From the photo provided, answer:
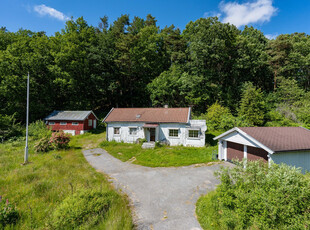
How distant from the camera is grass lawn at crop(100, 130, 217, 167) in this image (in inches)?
518

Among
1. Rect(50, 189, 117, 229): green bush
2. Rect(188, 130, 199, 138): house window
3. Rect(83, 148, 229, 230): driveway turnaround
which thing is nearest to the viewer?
Rect(50, 189, 117, 229): green bush

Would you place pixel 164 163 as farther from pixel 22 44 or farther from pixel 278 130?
pixel 22 44

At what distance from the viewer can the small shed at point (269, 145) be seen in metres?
9.55

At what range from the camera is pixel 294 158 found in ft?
32.1

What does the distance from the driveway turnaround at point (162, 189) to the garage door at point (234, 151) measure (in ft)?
3.11

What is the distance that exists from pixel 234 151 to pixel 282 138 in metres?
3.53

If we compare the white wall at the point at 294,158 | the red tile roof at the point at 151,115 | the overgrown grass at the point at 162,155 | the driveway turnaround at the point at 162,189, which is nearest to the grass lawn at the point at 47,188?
the driveway turnaround at the point at 162,189

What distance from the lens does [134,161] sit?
13.8m

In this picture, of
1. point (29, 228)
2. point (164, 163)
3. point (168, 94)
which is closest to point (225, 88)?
point (168, 94)

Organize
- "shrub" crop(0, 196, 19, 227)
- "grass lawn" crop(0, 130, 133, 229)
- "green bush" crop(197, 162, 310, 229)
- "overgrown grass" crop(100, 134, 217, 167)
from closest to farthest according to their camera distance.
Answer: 1. "green bush" crop(197, 162, 310, 229)
2. "shrub" crop(0, 196, 19, 227)
3. "grass lawn" crop(0, 130, 133, 229)
4. "overgrown grass" crop(100, 134, 217, 167)

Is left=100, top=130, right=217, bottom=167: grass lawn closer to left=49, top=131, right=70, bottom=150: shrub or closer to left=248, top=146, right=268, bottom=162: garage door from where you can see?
left=248, top=146, right=268, bottom=162: garage door

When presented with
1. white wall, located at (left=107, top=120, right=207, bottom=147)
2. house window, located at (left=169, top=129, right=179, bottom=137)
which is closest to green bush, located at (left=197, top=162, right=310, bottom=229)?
white wall, located at (left=107, top=120, right=207, bottom=147)

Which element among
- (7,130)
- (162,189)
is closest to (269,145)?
(162,189)

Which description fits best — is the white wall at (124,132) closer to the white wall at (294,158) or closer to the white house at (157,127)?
the white house at (157,127)
